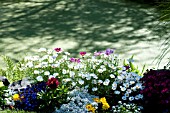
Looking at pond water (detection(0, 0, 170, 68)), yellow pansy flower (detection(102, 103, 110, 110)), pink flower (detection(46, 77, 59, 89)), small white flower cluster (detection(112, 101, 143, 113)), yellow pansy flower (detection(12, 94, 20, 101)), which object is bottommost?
pond water (detection(0, 0, 170, 68))

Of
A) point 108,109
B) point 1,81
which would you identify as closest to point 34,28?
point 1,81

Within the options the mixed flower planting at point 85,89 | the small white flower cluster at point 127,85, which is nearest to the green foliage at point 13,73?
the mixed flower planting at point 85,89

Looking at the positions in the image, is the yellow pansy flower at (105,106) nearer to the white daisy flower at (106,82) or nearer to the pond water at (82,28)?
the white daisy flower at (106,82)

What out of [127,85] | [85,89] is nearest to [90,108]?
[85,89]

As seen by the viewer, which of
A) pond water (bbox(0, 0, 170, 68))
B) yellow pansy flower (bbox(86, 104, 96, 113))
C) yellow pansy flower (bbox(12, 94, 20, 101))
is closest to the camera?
yellow pansy flower (bbox(86, 104, 96, 113))

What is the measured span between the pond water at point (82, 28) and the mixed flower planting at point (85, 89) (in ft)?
3.87

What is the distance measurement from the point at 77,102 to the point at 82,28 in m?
2.98

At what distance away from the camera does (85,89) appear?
3586mm

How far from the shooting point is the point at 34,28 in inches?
245

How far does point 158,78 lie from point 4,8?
14.7 feet

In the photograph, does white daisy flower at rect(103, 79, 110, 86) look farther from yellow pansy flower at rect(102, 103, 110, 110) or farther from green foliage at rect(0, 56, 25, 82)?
green foliage at rect(0, 56, 25, 82)

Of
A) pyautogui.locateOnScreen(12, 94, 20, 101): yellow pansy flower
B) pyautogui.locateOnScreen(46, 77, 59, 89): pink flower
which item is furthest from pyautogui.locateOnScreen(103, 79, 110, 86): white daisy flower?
pyautogui.locateOnScreen(12, 94, 20, 101): yellow pansy flower

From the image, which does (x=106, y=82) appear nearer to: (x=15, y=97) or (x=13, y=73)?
(x=15, y=97)

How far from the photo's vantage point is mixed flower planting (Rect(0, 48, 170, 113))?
3.34 m
